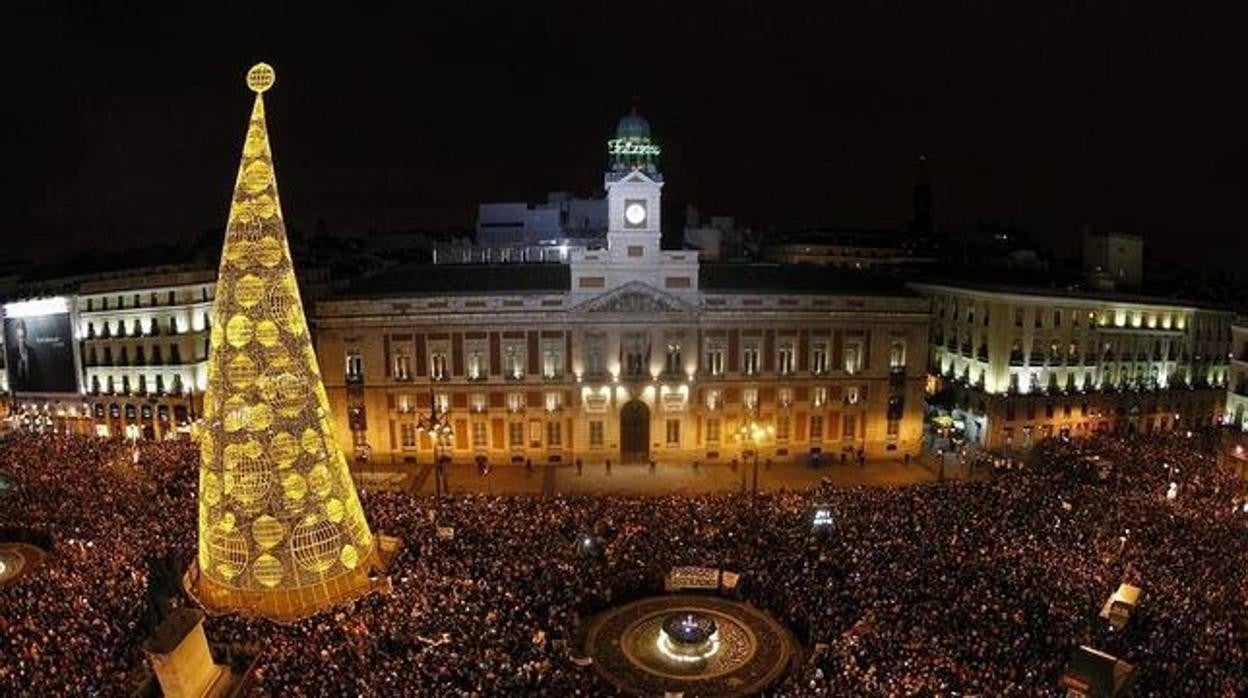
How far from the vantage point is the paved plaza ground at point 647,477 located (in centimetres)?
4591

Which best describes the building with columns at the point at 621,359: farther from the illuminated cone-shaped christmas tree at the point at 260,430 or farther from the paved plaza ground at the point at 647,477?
the illuminated cone-shaped christmas tree at the point at 260,430

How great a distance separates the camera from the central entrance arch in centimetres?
5141

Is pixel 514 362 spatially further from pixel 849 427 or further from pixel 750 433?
pixel 849 427

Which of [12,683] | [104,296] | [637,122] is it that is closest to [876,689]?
[12,683]

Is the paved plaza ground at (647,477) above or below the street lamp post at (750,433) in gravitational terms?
below

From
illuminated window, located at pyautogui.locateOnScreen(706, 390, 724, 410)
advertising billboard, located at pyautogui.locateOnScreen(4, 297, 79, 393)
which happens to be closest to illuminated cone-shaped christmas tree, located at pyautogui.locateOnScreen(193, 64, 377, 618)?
illuminated window, located at pyautogui.locateOnScreen(706, 390, 724, 410)

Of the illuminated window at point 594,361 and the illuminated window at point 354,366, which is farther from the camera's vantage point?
the illuminated window at point 354,366

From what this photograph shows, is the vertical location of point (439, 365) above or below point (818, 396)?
above

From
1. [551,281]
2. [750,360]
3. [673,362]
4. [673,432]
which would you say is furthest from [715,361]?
[551,281]

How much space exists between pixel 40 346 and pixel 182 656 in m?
47.6

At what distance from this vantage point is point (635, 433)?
170ft

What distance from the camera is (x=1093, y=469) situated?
4012cm

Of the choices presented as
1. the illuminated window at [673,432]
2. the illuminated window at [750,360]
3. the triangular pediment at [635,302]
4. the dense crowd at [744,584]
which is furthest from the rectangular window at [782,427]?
the dense crowd at [744,584]

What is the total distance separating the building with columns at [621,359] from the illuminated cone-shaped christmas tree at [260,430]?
986 inches
